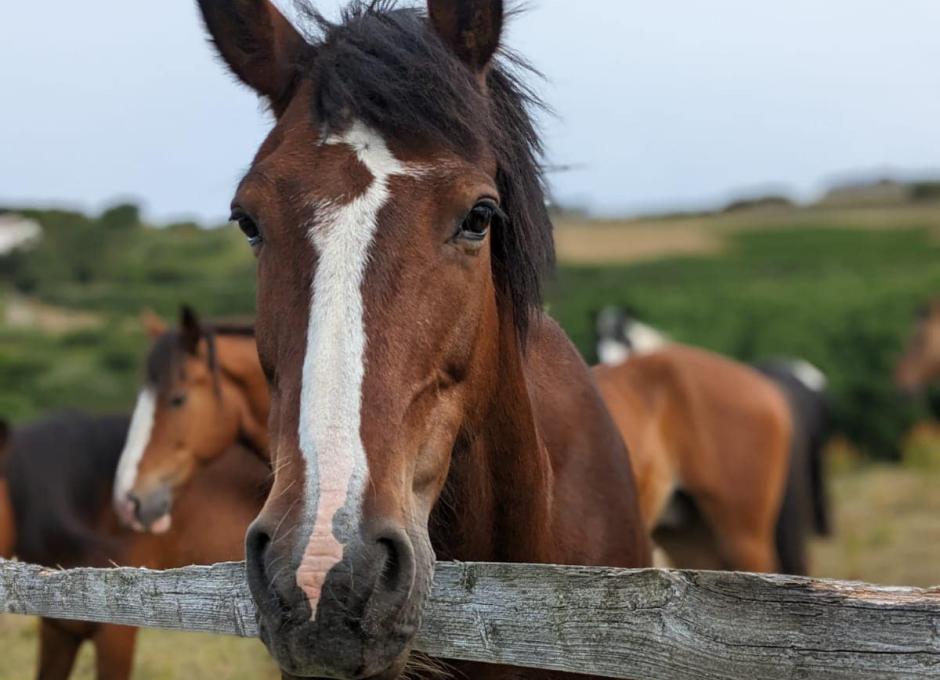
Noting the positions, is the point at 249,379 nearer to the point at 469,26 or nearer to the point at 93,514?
the point at 93,514

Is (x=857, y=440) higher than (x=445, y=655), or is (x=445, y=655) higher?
(x=445, y=655)

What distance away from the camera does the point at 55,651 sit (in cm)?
576

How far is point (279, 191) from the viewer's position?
236 cm

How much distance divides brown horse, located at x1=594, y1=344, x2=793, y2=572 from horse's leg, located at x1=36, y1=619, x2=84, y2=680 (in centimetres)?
383

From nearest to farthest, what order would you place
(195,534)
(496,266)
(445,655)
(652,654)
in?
(652,654) → (445,655) → (496,266) → (195,534)

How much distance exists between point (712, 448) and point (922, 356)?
10855mm

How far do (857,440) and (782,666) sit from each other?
1733 cm

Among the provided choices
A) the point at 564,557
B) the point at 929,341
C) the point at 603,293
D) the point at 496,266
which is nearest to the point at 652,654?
the point at 564,557

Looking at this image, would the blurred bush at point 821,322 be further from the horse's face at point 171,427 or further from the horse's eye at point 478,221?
the horse's eye at point 478,221

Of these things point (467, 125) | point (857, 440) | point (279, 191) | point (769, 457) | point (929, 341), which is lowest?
point (857, 440)

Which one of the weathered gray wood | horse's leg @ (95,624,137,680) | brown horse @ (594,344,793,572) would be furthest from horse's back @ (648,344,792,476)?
the weathered gray wood

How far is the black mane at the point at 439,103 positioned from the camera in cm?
242

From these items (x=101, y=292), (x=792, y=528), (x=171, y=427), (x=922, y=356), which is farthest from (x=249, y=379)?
(x=922, y=356)

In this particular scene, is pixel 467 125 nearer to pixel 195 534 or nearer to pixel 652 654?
pixel 652 654
